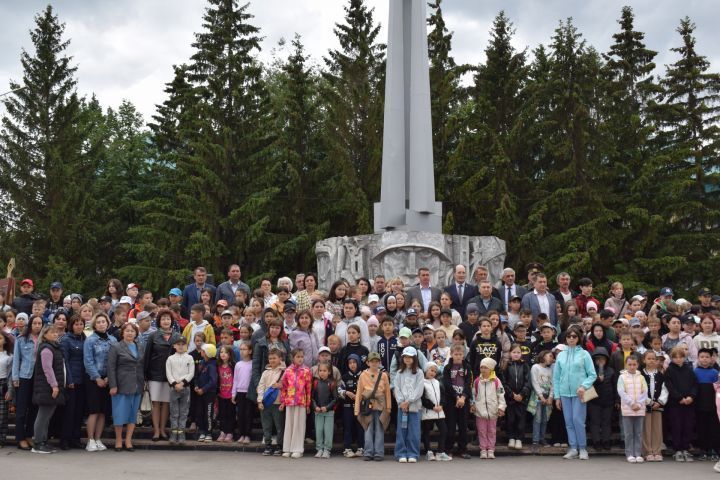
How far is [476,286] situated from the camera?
12.7 meters

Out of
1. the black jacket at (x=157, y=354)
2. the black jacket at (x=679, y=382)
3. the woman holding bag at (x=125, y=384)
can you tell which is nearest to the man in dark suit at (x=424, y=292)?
the black jacket at (x=679, y=382)

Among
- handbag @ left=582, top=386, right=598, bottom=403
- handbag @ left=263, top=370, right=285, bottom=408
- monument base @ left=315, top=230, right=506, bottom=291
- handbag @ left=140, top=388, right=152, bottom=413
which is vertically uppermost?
monument base @ left=315, top=230, right=506, bottom=291

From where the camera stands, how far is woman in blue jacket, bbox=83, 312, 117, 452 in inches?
387

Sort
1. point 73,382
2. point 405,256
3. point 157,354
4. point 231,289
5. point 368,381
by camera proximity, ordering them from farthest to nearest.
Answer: point 405,256, point 231,289, point 157,354, point 73,382, point 368,381

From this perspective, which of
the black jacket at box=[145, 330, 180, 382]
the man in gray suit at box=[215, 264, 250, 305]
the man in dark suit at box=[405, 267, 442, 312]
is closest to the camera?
the black jacket at box=[145, 330, 180, 382]

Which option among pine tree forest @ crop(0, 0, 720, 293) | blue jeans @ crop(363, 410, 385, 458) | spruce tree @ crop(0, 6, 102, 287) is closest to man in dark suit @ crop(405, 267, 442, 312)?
blue jeans @ crop(363, 410, 385, 458)

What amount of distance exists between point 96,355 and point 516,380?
5246 millimetres

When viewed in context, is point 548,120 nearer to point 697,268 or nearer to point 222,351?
point 697,268

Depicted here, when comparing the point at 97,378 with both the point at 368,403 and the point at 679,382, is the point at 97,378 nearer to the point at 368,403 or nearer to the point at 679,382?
the point at 368,403

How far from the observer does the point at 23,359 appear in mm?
9812

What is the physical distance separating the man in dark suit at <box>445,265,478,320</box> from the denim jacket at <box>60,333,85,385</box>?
5434 millimetres

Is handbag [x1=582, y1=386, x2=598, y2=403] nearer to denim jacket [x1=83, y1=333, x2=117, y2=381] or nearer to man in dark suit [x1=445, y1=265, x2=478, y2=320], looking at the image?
man in dark suit [x1=445, y1=265, x2=478, y2=320]

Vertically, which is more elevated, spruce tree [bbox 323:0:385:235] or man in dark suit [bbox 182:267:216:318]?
spruce tree [bbox 323:0:385:235]

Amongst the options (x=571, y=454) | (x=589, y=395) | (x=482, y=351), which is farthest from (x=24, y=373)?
(x=589, y=395)
